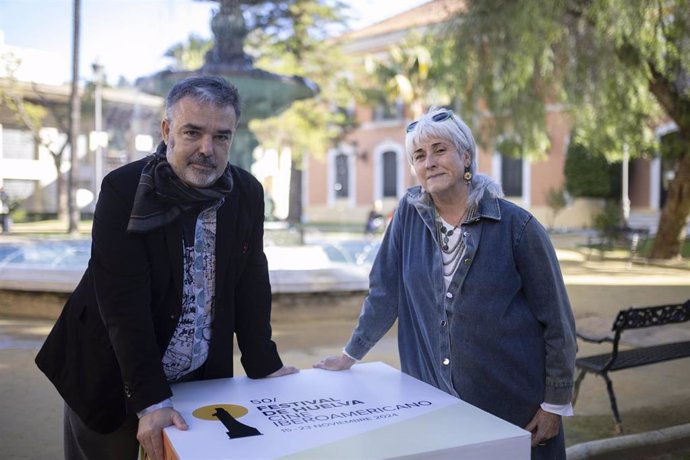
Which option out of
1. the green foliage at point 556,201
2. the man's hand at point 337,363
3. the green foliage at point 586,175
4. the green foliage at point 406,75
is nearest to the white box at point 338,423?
the man's hand at point 337,363

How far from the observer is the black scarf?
2.03 meters

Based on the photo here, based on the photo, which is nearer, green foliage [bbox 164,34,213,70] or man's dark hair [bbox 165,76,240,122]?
man's dark hair [bbox 165,76,240,122]

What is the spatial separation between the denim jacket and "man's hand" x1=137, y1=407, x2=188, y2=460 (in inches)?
37.9

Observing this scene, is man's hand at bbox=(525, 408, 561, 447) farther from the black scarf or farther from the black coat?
the black scarf

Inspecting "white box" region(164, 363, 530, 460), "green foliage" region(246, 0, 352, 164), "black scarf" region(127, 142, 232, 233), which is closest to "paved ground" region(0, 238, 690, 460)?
"white box" region(164, 363, 530, 460)

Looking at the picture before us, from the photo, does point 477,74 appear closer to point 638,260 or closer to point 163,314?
point 638,260

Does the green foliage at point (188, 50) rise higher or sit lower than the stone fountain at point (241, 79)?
higher

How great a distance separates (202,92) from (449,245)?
982mm

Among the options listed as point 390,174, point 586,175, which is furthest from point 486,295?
point 390,174

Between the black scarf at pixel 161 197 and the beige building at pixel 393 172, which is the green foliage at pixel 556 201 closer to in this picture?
the beige building at pixel 393 172

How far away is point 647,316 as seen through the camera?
4508mm

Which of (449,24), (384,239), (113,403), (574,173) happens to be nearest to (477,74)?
(449,24)

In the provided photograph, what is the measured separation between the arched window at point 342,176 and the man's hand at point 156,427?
1503 inches

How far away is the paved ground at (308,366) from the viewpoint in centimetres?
433
